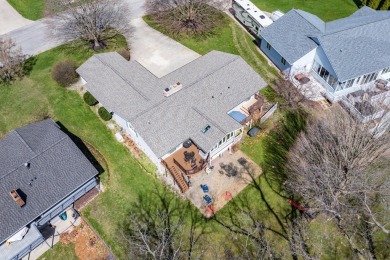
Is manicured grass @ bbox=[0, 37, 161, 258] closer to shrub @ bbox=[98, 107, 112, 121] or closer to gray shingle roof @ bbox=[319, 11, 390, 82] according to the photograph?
shrub @ bbox=[98, 107, 112, 121]

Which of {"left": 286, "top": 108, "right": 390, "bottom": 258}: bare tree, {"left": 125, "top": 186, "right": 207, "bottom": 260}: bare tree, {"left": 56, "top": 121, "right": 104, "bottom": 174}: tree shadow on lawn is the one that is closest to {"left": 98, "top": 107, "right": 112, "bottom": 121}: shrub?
{"left": 56, "top": 121, "right": 104, "bottom": 174}: tree shadow on lawn

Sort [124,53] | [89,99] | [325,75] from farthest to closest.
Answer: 1. [124,53]
2. [325,75]
3. [89,99]

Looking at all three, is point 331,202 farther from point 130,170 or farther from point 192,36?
point 192,36

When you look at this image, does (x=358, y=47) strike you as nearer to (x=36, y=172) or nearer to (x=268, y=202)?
(x=268, y=202)

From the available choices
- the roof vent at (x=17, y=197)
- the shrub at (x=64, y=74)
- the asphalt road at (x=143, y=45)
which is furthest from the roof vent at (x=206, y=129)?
the shrub at (x=64, y=74)

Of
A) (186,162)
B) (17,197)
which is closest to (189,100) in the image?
(186,162)

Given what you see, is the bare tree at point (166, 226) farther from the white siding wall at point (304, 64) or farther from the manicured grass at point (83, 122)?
the white siding wall at point (304, 64)

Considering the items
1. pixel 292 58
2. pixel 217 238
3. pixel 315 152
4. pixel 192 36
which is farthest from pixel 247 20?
pixel 217 238
